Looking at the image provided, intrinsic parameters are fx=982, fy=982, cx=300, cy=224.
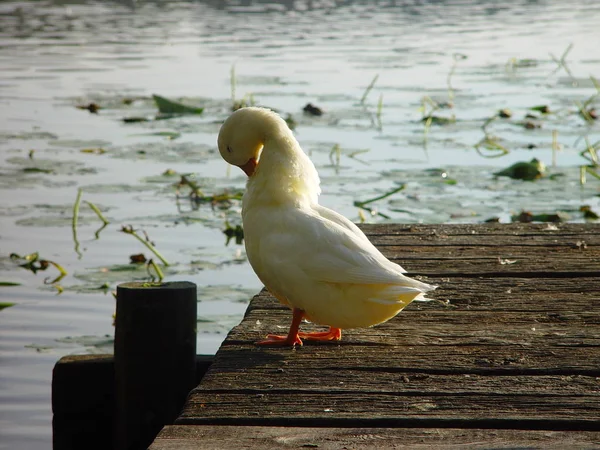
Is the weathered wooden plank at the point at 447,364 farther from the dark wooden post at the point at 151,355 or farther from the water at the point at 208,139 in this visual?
the water at the point at 208,139

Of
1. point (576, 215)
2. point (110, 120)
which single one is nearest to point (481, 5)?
point (110, 120)

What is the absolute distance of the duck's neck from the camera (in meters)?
3.06

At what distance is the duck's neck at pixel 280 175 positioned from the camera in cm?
306

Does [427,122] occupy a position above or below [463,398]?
below

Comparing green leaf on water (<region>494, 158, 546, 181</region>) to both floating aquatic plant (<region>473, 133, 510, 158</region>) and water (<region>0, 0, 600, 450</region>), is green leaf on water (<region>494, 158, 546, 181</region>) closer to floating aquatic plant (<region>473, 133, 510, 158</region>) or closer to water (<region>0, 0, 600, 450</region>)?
water (<region>0, 0, 600, 450</region>)

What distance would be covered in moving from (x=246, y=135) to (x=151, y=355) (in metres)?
1.03

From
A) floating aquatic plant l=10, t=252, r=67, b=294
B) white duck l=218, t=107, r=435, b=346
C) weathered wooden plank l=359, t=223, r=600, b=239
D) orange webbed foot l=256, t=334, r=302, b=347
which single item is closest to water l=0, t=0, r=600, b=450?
floating aquatic plant l=10, t=252, r=67, b=294

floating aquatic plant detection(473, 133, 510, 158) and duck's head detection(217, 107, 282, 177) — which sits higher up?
duck's head detection(217, 107, 282, 177)

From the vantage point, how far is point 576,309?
335cm

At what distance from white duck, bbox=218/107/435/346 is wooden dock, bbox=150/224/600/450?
14 centimetres

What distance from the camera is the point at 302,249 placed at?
9.54 feet

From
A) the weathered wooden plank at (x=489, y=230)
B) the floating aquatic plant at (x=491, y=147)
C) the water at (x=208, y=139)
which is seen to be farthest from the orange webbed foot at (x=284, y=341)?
the floating aquatic plant at (x=491, y=147)

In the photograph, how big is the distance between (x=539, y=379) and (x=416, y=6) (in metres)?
23.2

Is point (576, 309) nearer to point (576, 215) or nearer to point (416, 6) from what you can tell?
point (576, 215)
